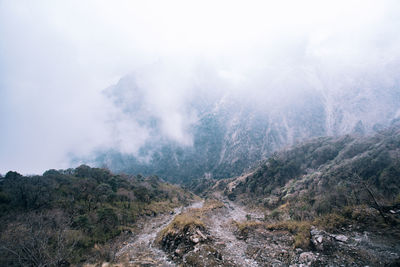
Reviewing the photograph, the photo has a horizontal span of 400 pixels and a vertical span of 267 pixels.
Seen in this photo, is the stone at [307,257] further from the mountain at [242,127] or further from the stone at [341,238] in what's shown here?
the mountain at [242,127]

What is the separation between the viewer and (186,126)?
192500mm

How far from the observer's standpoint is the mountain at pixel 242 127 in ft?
354

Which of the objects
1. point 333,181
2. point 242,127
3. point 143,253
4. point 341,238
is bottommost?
point 341,238

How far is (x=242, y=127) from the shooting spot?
6137 inches

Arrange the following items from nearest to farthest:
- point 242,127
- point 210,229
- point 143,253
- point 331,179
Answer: point 143,253 → point 210,229 → point 331,179 → point 242,127

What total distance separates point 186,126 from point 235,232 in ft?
579

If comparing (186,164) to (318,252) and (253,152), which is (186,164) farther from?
(318,252)

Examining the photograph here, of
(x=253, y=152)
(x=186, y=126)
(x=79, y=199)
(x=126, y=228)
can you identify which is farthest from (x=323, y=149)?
(x=186, y=126)

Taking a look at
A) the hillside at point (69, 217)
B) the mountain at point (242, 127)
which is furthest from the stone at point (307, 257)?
the mountain at point (242, 127)

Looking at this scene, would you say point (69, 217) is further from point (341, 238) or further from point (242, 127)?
point (242, 127)

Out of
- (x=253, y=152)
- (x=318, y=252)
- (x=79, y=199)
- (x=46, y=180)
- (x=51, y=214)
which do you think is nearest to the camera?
(x=318, y=252)

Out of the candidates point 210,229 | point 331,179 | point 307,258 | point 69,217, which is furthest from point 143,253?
point 331,179

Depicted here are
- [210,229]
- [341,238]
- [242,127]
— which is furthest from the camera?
[242,127]

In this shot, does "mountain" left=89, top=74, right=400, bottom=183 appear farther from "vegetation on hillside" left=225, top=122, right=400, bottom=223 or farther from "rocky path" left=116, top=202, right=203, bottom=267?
"rocky path" left=116, top=202, right=203, bottom=267
